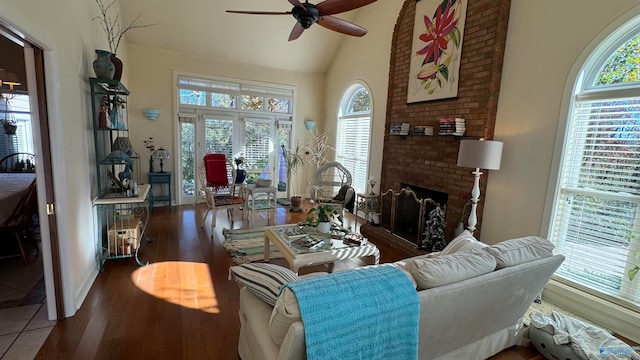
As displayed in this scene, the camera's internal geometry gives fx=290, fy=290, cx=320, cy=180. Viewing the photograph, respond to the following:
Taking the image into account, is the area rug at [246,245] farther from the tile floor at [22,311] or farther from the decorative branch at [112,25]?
the decorative branch at [112,25]

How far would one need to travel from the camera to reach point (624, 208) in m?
2.40

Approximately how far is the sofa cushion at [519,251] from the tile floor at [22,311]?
3.02 metres

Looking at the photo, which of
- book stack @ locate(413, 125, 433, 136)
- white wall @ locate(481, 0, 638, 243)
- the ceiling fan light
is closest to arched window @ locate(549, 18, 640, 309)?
white wall @ locate(481, 0, 638, 243)

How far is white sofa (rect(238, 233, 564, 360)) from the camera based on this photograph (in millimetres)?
1433

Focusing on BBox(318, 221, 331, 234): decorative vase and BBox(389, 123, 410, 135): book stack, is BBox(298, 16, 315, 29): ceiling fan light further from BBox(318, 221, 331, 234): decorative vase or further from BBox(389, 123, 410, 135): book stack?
BBox(389, 123, 410, 135): book stack

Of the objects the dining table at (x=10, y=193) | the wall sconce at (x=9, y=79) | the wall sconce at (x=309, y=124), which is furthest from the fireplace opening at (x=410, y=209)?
the wall sconce at (x=9, y=79)

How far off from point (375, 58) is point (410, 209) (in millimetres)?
2783

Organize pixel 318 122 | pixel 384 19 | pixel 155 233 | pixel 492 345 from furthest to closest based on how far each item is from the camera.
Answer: pixel 318 122 → pixel 384 19 → pixel 155 233 → pixel 492 345

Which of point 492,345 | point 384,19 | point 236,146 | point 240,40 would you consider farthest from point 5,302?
point 384,19

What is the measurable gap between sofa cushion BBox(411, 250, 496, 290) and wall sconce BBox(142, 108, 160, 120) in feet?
18.1

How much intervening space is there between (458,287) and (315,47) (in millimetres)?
5806

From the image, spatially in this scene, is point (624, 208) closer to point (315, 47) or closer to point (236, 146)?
point (315, 47)

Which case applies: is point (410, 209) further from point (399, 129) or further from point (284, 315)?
point (284, 315)

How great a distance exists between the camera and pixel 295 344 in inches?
44.1
